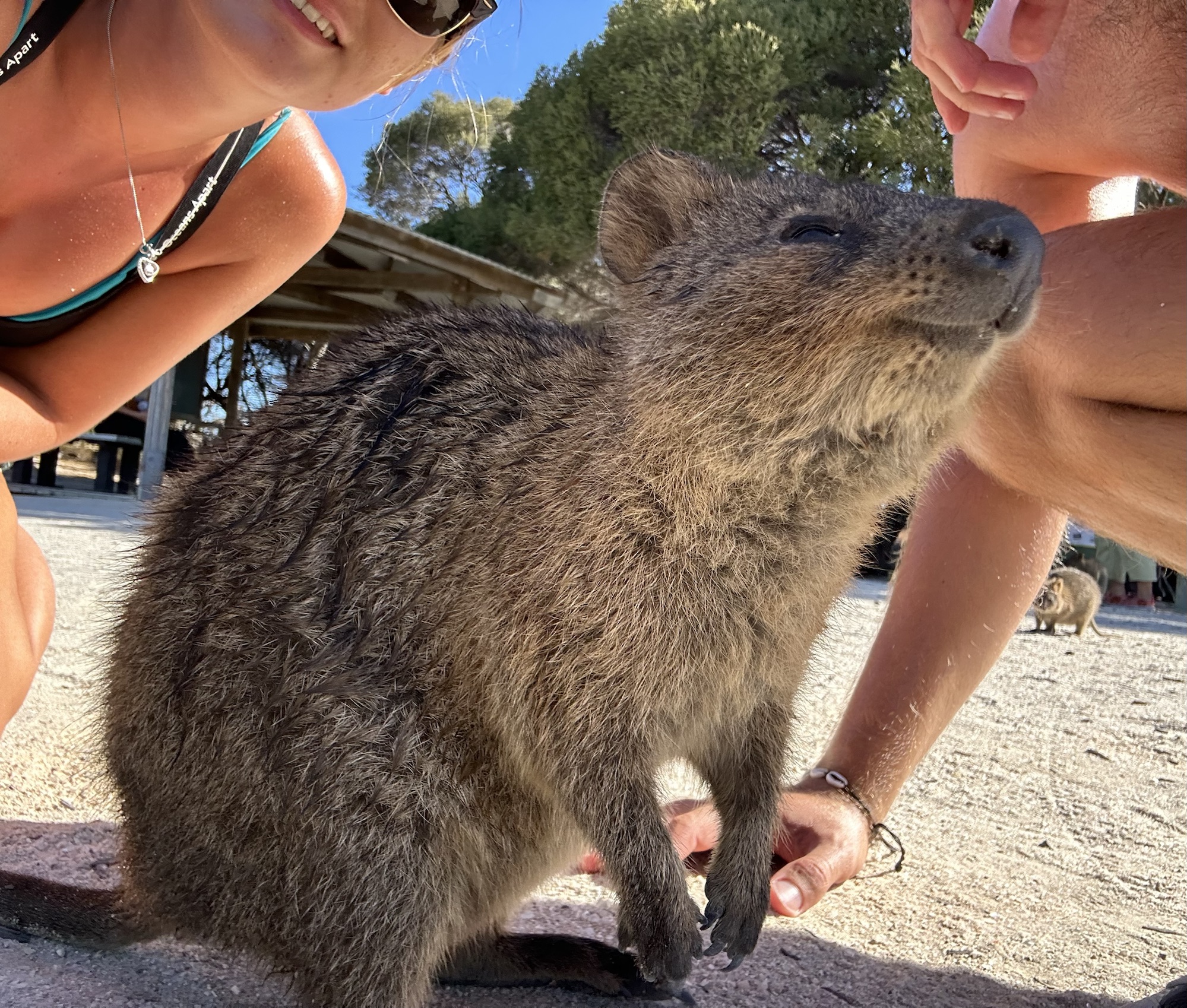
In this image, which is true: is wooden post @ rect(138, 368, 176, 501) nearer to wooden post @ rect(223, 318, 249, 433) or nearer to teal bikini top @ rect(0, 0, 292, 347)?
wooden post @ rect(223, 318, 249, 433)

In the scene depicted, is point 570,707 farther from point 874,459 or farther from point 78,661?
point 78,661

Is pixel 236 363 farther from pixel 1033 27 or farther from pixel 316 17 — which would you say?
pixel 1033 27

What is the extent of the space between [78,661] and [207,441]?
6.58 ft

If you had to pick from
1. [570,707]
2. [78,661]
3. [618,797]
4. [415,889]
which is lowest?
[78,661]

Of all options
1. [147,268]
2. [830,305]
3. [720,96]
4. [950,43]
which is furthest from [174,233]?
[720,96]

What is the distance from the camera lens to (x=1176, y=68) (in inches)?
95.0

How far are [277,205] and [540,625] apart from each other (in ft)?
5.12

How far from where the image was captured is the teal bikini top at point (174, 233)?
2768 mm

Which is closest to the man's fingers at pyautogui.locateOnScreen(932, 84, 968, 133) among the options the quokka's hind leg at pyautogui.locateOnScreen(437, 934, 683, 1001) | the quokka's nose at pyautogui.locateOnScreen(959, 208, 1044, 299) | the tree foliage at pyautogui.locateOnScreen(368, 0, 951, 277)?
the quokka's nose at pyautogui.locateOnScreen(959, 208, 1044, 299)

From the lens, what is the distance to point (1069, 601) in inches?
353

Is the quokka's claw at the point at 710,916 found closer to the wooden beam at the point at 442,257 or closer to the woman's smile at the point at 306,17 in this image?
the woman's smile at the point at 306,17

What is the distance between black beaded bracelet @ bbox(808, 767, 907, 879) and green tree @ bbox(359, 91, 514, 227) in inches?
77.3

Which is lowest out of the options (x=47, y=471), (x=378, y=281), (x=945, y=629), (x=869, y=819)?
(x=47, y=471)

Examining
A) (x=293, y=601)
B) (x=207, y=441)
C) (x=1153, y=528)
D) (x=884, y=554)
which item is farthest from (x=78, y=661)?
(x=1153, y=528)
